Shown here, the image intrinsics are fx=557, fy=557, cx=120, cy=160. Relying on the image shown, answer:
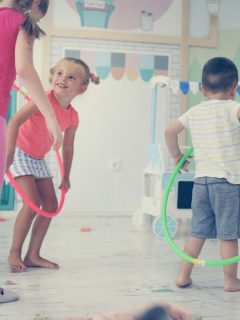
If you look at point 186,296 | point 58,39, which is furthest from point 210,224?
point 58,39

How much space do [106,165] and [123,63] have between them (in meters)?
0.87

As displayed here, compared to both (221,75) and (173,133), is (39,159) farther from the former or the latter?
(221,75)

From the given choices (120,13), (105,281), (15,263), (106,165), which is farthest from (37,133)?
(120,13)

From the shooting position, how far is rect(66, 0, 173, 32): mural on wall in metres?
4.64

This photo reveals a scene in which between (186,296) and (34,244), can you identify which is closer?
(186,296)

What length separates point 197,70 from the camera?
482cm

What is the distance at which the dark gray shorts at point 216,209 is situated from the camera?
2175 millimetres

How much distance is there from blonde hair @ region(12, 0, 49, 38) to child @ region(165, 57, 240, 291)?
0.73 m

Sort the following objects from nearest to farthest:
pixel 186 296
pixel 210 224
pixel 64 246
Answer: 1. pixel 186 296
2. pixel 210 224
3. pixel 64 246

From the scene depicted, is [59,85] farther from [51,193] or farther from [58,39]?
[58,39]

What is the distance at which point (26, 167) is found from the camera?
2.51 m

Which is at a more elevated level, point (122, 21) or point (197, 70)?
point (122, 21)

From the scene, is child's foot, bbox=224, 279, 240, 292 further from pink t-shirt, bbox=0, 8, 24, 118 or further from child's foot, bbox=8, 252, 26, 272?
pink t-shirt, bbox=0, 8, 24, 118

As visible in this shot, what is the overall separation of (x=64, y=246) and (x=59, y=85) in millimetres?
1017
